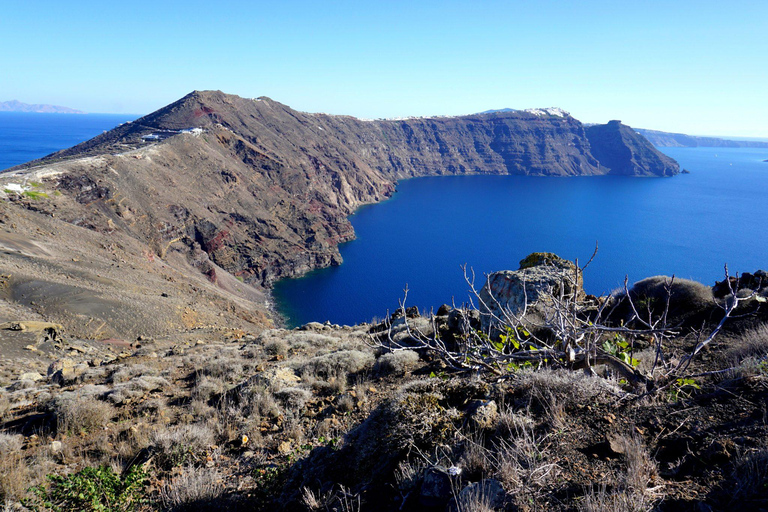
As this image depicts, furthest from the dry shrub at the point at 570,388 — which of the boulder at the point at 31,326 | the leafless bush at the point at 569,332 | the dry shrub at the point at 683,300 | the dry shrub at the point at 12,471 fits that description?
the boulder at the point at 31,326

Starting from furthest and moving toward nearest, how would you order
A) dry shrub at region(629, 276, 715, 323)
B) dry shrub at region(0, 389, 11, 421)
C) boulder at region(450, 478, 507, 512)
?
dry shrub at region(629, 276, 715, 323)
dry shrub at region(0, 389, 11, 421)
boulder at region(450, 478, 507, 512)

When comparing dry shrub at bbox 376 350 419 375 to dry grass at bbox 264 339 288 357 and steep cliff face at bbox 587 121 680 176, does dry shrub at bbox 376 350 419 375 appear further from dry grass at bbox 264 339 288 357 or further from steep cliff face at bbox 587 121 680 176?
steep cliff face at bbox 587 121 680 176

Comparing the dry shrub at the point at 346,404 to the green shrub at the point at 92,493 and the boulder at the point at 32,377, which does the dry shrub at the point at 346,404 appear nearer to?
the green shrub at the point at 92,493

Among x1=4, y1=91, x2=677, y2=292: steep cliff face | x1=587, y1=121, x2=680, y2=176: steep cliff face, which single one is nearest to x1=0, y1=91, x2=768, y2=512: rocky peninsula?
x1=4, y1=91, x2=677, y2=292: steep cliff face

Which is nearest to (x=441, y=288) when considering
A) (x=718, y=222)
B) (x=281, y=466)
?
(x=281, y=466)

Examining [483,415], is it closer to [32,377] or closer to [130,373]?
[130,373]

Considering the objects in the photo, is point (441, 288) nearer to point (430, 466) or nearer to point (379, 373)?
point (379, 373)
